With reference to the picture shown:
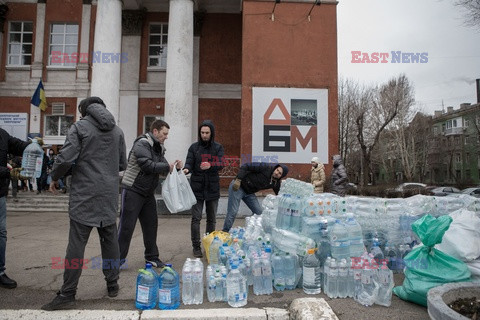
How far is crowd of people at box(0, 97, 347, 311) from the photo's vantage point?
141 inches

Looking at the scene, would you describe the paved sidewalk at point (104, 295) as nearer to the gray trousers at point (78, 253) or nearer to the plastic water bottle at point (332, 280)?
the plastic water bottle at point (332, 280)

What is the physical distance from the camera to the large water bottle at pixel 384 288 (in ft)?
12.2

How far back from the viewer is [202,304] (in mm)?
3779

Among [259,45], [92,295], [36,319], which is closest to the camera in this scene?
[36,319]

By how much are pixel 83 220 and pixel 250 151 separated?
398 inches

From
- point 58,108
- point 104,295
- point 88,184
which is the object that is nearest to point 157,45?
point 58,108

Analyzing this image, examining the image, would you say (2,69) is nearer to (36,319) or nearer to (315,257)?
(36,319)

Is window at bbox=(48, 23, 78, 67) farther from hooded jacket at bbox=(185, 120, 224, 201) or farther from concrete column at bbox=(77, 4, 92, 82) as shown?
hooded jacket at bbox=(185, 120, 224, 201)

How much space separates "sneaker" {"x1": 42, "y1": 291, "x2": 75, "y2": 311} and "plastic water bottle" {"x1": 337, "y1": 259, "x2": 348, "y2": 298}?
3067 millimetres

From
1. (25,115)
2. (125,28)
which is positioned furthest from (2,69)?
(125,28)

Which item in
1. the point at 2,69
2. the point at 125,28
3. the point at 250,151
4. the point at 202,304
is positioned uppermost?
the point at 125,28

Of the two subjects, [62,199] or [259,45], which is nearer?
[62,199]

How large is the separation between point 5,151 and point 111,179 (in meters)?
1.67

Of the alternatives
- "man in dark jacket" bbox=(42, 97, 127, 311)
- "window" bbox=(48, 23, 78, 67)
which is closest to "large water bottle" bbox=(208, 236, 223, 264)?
"man in dark jacket" bbox=(42, 97, 127, 311)
